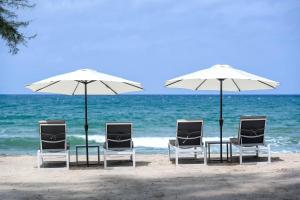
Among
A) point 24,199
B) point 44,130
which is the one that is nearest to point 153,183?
point 24,199

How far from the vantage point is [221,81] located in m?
10.4

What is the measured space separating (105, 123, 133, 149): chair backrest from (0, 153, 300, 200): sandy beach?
48 cm

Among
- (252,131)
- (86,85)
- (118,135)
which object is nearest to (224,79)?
(252,131)

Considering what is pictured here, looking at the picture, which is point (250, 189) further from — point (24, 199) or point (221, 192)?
point (24, 199)

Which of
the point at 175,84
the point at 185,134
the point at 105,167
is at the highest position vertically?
the point at 175,84

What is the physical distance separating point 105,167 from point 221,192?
3.43 m

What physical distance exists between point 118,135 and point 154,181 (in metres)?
1.92

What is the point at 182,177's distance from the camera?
8625 millimetres

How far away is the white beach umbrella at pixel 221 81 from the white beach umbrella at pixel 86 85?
95 centimetres

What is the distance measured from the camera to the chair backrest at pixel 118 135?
389 inches

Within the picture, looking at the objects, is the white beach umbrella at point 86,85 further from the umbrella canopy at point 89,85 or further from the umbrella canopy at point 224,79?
the umbrella canopy at point 224,79

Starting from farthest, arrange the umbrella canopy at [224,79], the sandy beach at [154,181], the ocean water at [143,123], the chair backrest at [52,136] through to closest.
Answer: the ocean water at [143,123]
the umbrella canopy at [224,79]
the chair backrest at [52,136]
the sandy beach at [154,181]

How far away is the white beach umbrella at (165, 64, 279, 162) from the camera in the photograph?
32.3 feet

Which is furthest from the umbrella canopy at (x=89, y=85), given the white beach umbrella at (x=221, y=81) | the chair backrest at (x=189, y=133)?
the chair backrest at (x=189, y=133)
